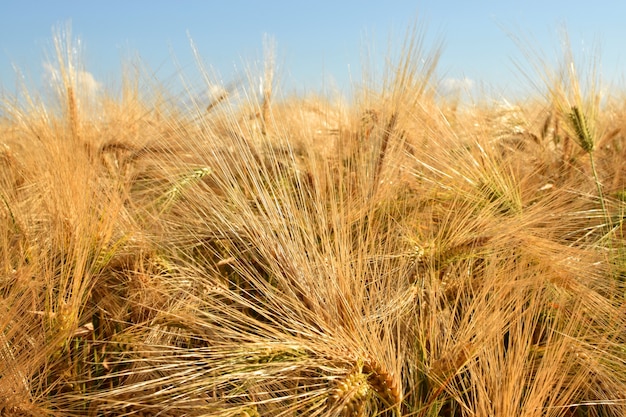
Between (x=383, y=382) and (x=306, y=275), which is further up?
(x=306, y=275)

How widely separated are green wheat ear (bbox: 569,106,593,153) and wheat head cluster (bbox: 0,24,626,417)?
0.01 metres

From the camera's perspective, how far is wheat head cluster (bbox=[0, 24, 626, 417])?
110 centimetres

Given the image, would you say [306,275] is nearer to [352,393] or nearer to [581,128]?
[352,393]

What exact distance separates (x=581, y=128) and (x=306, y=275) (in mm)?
1408

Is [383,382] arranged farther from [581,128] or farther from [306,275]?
[581,128]

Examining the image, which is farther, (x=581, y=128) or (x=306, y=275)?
(x=581, y=128)

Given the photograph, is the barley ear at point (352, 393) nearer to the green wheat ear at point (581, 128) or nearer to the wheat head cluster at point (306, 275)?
the wheat head cluster at point (306, 275)

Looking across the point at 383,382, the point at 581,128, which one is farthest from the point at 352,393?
the point at 581,128

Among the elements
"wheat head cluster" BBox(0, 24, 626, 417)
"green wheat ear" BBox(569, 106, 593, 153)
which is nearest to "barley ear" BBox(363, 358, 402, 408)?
"wheat head cluster" BBox(0, 24, 626, 417)

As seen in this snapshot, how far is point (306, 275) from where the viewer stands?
1.07m

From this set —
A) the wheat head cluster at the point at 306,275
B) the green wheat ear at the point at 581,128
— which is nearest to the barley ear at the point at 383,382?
the wheat head cluster at the point at 306,275

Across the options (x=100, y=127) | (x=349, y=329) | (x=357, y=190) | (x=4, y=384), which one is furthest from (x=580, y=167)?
(x=4, y=384)

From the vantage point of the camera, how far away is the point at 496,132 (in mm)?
2803

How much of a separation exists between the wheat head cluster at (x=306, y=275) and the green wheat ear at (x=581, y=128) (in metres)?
0.01
